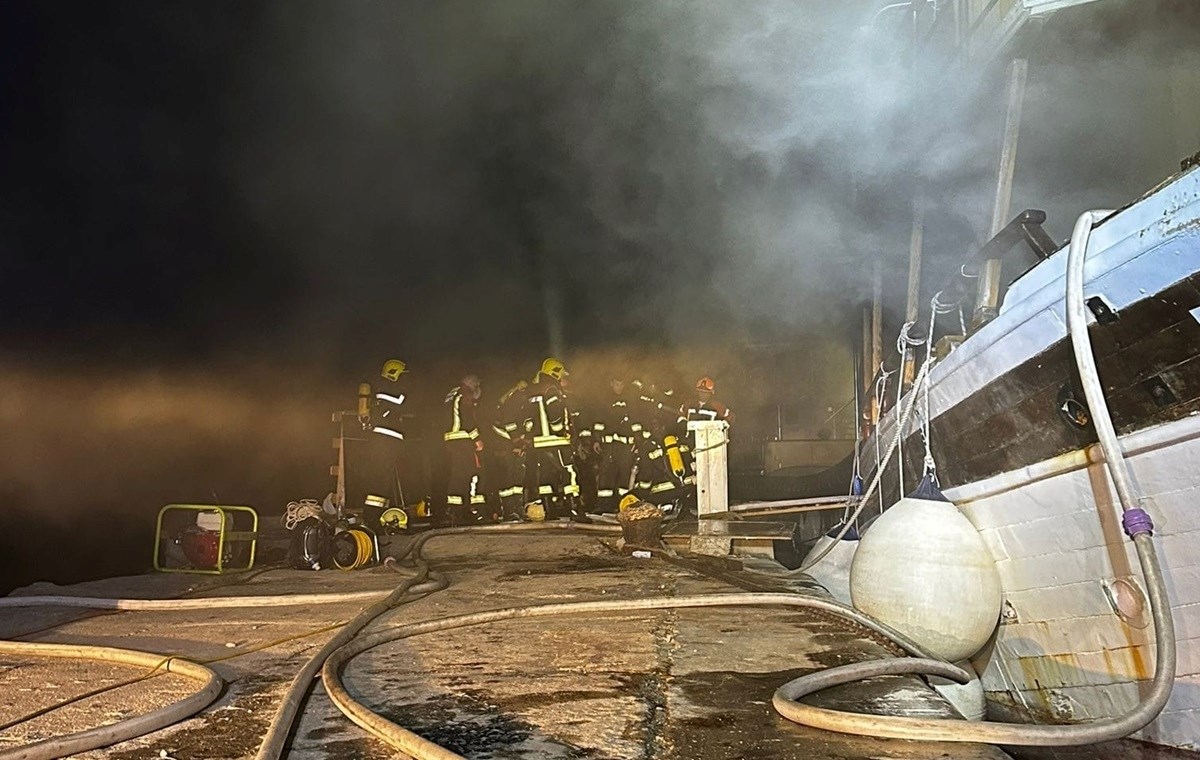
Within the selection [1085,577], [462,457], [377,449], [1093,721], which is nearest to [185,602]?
[1093,721]

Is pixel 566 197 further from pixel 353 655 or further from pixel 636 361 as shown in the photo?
pixel 353 655

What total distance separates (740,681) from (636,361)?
12360 millimetres

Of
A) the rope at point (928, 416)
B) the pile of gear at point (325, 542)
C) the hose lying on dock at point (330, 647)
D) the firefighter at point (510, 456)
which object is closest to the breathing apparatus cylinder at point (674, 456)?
the firefighter at point (510, 456)

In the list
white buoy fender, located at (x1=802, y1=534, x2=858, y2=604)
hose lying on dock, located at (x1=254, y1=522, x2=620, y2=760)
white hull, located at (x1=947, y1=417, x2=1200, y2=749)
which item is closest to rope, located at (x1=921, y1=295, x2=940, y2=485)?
white hull, located at (x1=947, y1=417, x2=1200, y2=749)

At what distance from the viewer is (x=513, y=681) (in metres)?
2.73

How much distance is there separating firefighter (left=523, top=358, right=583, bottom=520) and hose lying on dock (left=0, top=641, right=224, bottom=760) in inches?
248

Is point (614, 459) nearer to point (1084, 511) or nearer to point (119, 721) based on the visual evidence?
point (1084, 511)

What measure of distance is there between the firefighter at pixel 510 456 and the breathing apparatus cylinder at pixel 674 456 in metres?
1.75

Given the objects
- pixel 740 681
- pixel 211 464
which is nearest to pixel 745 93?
pixel 740 681

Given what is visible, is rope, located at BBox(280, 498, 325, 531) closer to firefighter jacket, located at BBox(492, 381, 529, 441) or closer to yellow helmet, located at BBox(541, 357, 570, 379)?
firefighter jacket, located at BBox(492, 381, 529, 441)

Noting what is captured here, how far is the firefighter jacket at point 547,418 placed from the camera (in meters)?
9.42

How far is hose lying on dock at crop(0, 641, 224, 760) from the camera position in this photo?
6.61 feet

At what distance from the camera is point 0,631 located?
3742 mm

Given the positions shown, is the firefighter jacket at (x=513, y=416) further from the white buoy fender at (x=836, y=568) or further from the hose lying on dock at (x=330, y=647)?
the white buoy fender at (x=836, y=568)
